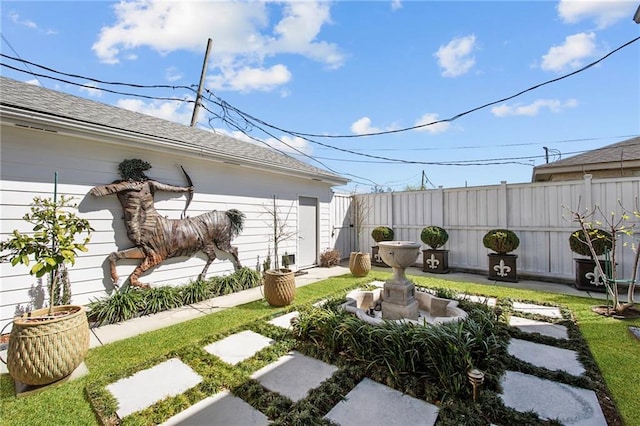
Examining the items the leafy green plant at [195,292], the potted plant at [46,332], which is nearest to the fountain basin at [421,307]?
the leafy green plant at [195,292]

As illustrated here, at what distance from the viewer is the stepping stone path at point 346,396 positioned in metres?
2.08

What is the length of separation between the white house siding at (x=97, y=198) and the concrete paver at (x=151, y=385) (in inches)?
92.4

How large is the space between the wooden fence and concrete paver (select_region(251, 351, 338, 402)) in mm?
6410

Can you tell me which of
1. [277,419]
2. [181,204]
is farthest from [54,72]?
[277,419]

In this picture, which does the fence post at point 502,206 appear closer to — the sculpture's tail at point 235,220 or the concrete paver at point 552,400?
the concrete paver at point 552,400

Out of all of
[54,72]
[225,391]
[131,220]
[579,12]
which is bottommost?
[225,391]

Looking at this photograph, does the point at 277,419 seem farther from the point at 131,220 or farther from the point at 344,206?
the point at 344,206

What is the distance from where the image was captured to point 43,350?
2496mm

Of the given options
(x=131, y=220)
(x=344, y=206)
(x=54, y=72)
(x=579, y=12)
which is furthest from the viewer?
(x=344, y=206)

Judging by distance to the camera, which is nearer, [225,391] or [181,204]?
[225,391]

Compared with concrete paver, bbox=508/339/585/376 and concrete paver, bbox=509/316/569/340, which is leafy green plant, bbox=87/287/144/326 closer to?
concrete paver, bbox=508/339/585/376

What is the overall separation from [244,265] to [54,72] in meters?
5.76

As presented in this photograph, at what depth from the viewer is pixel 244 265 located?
6.52 metres

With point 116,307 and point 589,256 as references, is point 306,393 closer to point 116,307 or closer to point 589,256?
point 116,307
